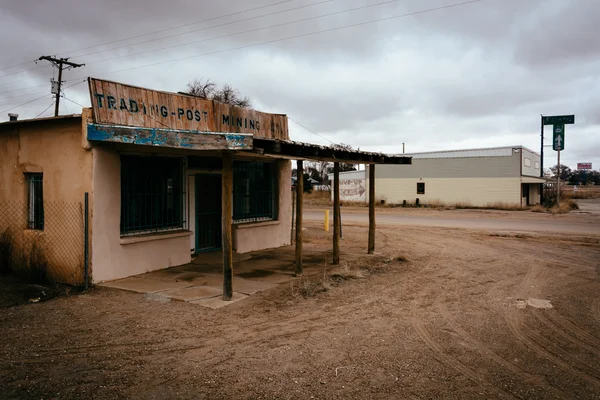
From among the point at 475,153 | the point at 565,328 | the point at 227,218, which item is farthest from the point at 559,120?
the point at 227,218

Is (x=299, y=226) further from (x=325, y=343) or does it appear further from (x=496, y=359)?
(x=496, y=359)

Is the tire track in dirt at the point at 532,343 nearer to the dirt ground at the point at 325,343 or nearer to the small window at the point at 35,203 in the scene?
the dirt ground at the point at 325,343

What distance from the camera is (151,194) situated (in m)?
9.49

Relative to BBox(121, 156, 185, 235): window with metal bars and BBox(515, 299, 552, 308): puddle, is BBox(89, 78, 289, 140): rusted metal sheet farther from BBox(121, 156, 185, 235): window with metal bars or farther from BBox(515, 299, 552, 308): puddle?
BBox(515, 299, 552, 308): puddle

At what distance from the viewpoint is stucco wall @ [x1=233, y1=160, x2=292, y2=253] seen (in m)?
12.1

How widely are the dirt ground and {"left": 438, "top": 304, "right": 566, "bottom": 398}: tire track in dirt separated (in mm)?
18

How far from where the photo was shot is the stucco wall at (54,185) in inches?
324

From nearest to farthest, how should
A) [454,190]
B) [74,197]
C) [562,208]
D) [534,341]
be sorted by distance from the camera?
[534,341], [74,197], [562,208], [454,190]

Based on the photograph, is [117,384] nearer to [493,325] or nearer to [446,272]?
[493,325]

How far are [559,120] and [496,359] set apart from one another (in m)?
47.7

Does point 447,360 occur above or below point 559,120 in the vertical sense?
below

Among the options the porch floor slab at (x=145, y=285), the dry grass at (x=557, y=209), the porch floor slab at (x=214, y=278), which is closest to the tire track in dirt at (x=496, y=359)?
the porch floor slab at (x=214, y=278)

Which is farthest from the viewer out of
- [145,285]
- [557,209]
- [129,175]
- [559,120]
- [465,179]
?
[559,120]

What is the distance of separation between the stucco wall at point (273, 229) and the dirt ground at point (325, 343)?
407 centimetres
